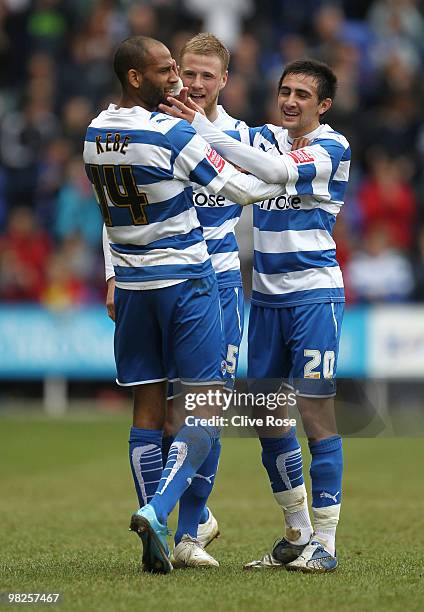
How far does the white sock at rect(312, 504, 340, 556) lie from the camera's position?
6.36 meters

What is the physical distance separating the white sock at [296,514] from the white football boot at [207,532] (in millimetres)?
469

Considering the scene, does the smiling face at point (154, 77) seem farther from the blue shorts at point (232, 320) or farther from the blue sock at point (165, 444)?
the blue sock at point (165, 444)

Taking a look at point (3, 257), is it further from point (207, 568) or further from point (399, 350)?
point (207, 568)

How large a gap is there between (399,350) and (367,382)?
2.20 feet

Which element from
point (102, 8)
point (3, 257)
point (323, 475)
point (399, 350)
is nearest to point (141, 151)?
point (323, 475)

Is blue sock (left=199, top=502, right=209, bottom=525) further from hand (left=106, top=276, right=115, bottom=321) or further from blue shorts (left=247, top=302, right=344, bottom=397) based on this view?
hand (left=106, top=276, right=115, bottom=321)

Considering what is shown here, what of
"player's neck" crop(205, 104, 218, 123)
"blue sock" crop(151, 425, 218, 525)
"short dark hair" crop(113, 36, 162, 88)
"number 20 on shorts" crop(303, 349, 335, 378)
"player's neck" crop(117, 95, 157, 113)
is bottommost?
"blue sock" crop(151, 425, 218, 525)

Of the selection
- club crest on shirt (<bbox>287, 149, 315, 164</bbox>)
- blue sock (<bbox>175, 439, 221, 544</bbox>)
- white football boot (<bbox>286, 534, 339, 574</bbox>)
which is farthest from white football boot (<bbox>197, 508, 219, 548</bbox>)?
club crest on shirt (<bbox>287, 149, 315, 164</bbox>)

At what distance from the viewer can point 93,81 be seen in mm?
18297

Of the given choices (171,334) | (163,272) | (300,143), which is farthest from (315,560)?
(300,143)

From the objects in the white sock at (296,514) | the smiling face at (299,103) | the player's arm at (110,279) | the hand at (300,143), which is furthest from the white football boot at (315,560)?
the smiling face at (299,103)

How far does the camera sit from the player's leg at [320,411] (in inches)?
250

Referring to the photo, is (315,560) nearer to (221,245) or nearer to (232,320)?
(232,320)

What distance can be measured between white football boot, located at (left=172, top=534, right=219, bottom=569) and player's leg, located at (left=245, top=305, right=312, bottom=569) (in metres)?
0.31
